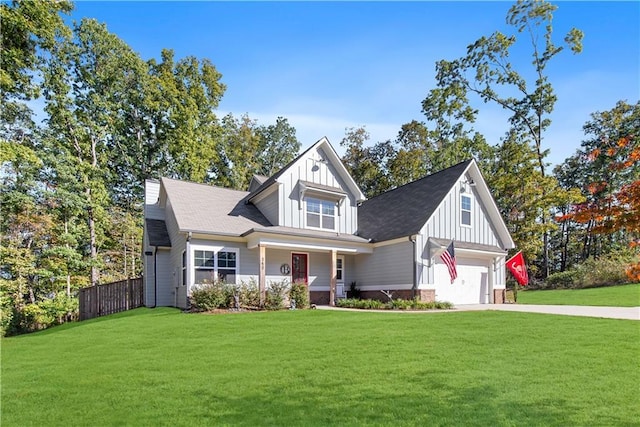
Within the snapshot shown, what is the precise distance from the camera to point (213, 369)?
657 cm

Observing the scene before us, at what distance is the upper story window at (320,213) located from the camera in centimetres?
1930

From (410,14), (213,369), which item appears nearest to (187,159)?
(410,14)

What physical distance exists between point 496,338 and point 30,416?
801 centimetres

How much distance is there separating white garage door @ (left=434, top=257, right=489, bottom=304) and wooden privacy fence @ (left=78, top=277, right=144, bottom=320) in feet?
46.0

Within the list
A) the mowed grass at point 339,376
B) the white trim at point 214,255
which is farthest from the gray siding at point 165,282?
the mowed grass at point 339,376

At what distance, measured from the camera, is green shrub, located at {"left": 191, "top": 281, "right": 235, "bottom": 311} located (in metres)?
14.0

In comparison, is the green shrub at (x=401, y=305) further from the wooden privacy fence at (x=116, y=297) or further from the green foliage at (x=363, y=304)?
the wooden privacy fence at (x=116, y=297)

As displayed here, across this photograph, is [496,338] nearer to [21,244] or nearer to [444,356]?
[444,356]

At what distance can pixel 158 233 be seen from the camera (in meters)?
19.1

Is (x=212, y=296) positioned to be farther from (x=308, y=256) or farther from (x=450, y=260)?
(x=450, y=260)

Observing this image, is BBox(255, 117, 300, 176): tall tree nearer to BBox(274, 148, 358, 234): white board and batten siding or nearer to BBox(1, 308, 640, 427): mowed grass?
BBox(274, 148, 358, 234): white board and batten siding

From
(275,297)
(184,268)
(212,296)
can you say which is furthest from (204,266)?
(275,297)

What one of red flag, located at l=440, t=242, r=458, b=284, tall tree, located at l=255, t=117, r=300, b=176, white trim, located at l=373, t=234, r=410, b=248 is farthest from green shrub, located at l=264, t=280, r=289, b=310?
tall tree, located at l=255, t=117, r=300, b=176

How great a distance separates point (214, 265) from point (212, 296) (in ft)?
7.36
